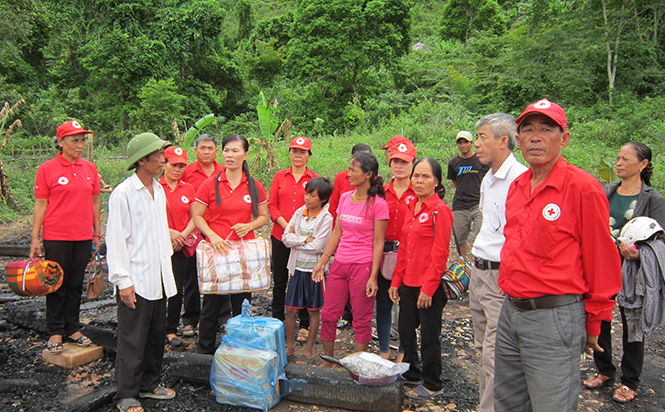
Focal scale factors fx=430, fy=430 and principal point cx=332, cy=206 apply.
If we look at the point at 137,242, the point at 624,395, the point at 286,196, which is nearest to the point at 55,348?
the point at 137,242

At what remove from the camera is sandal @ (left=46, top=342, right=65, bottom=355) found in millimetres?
3930

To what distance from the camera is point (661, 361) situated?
436 centimetres

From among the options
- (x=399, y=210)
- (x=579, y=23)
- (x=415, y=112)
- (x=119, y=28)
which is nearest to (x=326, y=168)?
(x=415, y=112)

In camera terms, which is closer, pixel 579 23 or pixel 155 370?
pixel 155 370

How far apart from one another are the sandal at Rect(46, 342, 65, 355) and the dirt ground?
14 cm

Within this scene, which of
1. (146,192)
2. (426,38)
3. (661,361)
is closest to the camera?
(146,192)

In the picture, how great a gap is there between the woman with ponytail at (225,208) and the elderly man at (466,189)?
3.09m

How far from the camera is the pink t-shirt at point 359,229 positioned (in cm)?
375

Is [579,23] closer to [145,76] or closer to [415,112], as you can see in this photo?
[415,112]

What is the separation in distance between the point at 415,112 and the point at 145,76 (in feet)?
38.6

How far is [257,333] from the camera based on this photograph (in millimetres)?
3326

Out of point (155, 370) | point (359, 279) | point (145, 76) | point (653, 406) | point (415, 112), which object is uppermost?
point (145, 76)

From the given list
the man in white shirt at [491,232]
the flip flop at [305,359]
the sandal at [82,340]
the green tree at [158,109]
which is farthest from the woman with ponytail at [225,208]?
the green tree at [158,109]

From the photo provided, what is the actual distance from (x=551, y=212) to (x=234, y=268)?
259 cm
